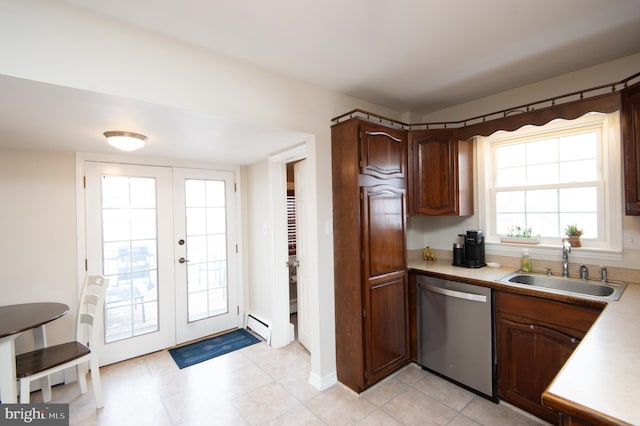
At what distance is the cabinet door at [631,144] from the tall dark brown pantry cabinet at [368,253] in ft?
4.65

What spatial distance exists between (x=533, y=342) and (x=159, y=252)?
11.4 feet

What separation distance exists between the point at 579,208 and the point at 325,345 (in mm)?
2396

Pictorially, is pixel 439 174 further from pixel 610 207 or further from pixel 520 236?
pixel 610 207

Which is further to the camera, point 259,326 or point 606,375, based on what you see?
point 259,326

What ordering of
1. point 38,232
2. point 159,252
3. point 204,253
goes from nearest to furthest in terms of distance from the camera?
point 38,232
point 159,252
point 204,253

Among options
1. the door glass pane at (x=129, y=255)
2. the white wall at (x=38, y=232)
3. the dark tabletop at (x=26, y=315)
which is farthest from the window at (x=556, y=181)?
the white wall at (x=38, y=232)

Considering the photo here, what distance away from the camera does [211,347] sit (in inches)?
123

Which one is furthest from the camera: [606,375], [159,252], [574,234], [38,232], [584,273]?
[159,252]

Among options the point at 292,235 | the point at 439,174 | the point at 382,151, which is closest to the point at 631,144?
the point at 439,174

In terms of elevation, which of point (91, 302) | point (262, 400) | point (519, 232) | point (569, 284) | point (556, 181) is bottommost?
point (262, 400)

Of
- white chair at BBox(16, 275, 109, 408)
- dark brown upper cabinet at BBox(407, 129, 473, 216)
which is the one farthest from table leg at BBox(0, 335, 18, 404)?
dark brown upper cabinet at BBox(407, 129, 473, 216)

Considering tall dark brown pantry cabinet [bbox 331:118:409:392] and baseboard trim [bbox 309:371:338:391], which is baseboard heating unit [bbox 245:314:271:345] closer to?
baseboard trim [bbox 309:371:338:391]


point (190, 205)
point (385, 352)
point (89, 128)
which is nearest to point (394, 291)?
point (385, 352)

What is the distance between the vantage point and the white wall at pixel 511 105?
2018 mm
